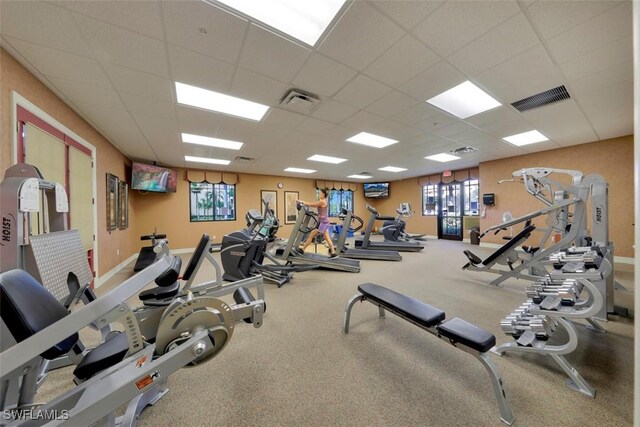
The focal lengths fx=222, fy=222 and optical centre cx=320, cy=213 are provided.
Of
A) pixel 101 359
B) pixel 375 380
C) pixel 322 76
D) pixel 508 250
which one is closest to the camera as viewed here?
pixel 101 359

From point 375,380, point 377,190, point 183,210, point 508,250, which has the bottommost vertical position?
point 375,380

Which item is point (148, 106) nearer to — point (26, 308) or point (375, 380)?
point (26, 308)

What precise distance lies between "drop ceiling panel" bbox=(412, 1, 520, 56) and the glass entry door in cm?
784

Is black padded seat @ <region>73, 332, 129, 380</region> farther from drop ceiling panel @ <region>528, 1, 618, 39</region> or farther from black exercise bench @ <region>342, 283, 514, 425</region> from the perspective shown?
drop ceiling panel @ <region>528, 1, 618, 39</region>

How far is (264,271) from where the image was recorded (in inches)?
158

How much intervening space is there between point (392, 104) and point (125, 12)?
2.93 metres

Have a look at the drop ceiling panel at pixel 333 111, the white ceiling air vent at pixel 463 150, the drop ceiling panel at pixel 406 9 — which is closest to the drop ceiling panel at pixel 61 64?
the drop ceiling panel at pixel 333 111

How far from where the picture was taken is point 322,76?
2.51 meters


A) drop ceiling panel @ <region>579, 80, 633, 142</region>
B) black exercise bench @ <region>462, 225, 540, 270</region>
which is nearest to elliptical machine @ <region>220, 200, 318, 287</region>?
black exercise bench @ <region>462, 225, 540, 270</region>

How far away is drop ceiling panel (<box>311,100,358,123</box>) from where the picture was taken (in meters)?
3.18

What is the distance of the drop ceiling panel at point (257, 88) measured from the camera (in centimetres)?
251

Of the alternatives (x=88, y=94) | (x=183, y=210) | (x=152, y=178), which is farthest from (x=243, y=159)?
(x=88, y=94)

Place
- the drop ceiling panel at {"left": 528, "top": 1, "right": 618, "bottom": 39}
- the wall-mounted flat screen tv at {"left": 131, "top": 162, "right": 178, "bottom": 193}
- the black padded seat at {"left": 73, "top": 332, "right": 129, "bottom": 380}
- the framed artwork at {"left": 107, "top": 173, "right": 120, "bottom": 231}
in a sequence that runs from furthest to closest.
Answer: the wall-mounted flat screen tv at {"left": 131, "top": 162, "right": 178, "bottom": 193} < the framed artwork at {"left": 107, "top": 173, "right": 120, "bottom": 231} < the drop ceiling panel at {"left": 528, "top": 1, "right": 618, "bottom": 39} < the black padded seat at {"left": 73, "top": 332, "right": 129, "bottom": 380}

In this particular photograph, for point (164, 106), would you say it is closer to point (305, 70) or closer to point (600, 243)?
point (305, 70)
